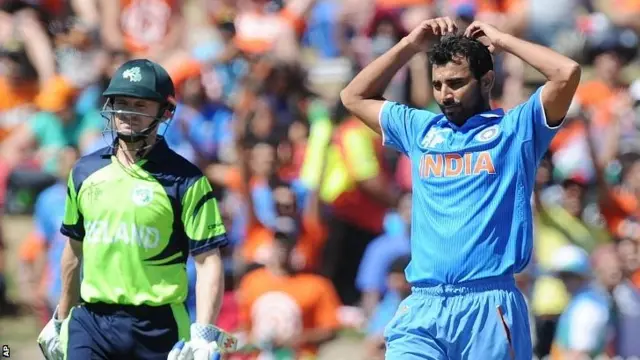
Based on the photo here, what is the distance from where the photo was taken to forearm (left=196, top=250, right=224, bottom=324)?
610cm

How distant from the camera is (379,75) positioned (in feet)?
20.4

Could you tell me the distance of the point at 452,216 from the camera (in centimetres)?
565

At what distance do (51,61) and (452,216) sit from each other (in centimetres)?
747

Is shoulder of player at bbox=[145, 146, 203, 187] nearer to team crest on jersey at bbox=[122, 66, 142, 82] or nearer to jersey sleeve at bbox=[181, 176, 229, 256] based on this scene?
jersey sleeve at bbox=[181, 176, 229, 256]

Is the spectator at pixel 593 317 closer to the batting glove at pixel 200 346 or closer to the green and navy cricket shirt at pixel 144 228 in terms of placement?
the green and navy cricket shirt at pixel 144 228

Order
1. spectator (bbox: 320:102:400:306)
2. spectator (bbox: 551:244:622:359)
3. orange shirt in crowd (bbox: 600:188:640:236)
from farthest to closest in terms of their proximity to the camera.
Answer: spectator (bbox: 320:102:400:306) → orange shirt in crowd (bbox: 600:188:640:236) → spectator (bbox: 551:244:622:359)

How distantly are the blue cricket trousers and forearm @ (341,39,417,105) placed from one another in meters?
1.09

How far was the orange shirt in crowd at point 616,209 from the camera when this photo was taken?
9.91 m

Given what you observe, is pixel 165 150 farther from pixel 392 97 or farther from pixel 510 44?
pixel 392 97

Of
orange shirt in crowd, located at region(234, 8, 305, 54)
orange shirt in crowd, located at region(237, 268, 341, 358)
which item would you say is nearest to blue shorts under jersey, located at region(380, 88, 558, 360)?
orange shirt in crowd, located at region(237, 268, 341, 358)

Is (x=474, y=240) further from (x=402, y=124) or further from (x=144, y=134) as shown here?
(x=144, y=134)

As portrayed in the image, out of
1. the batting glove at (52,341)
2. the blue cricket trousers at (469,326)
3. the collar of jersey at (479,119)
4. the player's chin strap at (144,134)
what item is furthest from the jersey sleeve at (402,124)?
the batting glove at (52,341)

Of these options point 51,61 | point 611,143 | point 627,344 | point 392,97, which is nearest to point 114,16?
point 51,61

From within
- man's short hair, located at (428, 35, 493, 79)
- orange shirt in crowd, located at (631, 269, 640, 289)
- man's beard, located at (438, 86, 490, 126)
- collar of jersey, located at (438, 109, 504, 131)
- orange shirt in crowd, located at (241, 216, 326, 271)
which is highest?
man's short hair, located at (428, 35, 493, 79)
